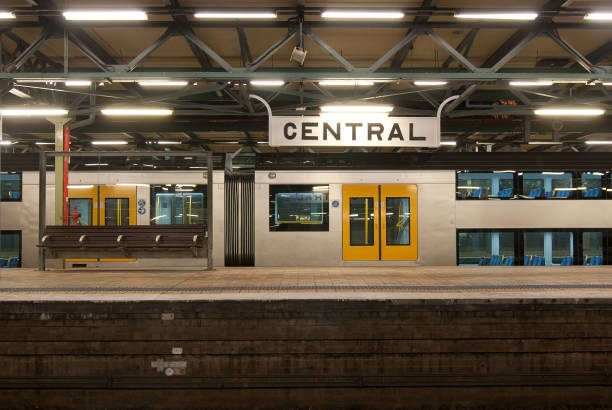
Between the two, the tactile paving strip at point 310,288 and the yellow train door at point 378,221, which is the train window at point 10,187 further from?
the yellow train door at point 378,221

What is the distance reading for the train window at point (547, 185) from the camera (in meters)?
10.1

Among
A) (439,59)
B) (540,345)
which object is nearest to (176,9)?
(439,59)

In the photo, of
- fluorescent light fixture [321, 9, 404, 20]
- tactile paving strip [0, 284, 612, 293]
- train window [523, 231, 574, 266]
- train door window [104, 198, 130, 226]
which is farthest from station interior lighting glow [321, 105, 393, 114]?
train door window [104, 198, 130, 226]

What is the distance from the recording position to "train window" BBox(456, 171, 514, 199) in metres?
10.1

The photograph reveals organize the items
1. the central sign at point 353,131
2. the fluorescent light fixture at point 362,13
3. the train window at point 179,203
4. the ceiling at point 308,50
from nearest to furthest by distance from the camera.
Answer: the fluorescent light fixture at point 362,13, the ceiling at point 308,50, the central sign at point 353,131, the train window at point 179,203

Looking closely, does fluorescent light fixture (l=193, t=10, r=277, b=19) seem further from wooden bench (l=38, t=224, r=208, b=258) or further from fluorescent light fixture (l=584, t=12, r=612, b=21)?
fluorescent light fixture (l=584, t=12, r=612, b=21)

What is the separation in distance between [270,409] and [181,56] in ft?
23.5

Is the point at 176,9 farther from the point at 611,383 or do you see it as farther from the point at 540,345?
the point at 611,383

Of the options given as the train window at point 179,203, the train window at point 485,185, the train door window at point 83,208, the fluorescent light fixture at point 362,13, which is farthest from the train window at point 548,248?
the train door window at point 83,208

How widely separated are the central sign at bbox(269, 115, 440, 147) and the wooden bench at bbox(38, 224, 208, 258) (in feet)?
8.06

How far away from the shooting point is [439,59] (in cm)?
919

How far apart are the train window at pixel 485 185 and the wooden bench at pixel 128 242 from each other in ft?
20.2

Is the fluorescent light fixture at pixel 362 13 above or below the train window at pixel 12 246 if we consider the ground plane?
above

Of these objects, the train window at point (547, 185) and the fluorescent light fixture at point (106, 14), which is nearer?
the fluorescent light fixture at point (106, 14)
